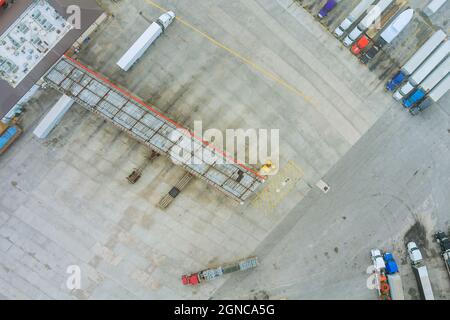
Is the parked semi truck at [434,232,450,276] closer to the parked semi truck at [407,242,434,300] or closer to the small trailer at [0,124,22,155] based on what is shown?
the parked semi truck at [407,242,434,300]

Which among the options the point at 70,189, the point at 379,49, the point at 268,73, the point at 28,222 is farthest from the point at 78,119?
the point at 379,49

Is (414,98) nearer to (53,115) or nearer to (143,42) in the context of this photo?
(143,42)

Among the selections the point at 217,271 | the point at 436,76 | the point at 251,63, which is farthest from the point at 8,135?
the point at 436,76

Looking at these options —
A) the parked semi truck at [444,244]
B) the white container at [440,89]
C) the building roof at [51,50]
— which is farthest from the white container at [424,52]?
the building roof at [51,50]

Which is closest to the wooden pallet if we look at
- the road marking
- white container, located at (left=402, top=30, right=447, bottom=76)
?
the road marking

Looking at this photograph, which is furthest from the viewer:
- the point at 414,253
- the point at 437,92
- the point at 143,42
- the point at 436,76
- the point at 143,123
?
the point at 437,92

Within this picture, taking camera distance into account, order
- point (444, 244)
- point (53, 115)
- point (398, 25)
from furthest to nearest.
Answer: point (444, 244) → point (398, 25) → point (53, 115)
